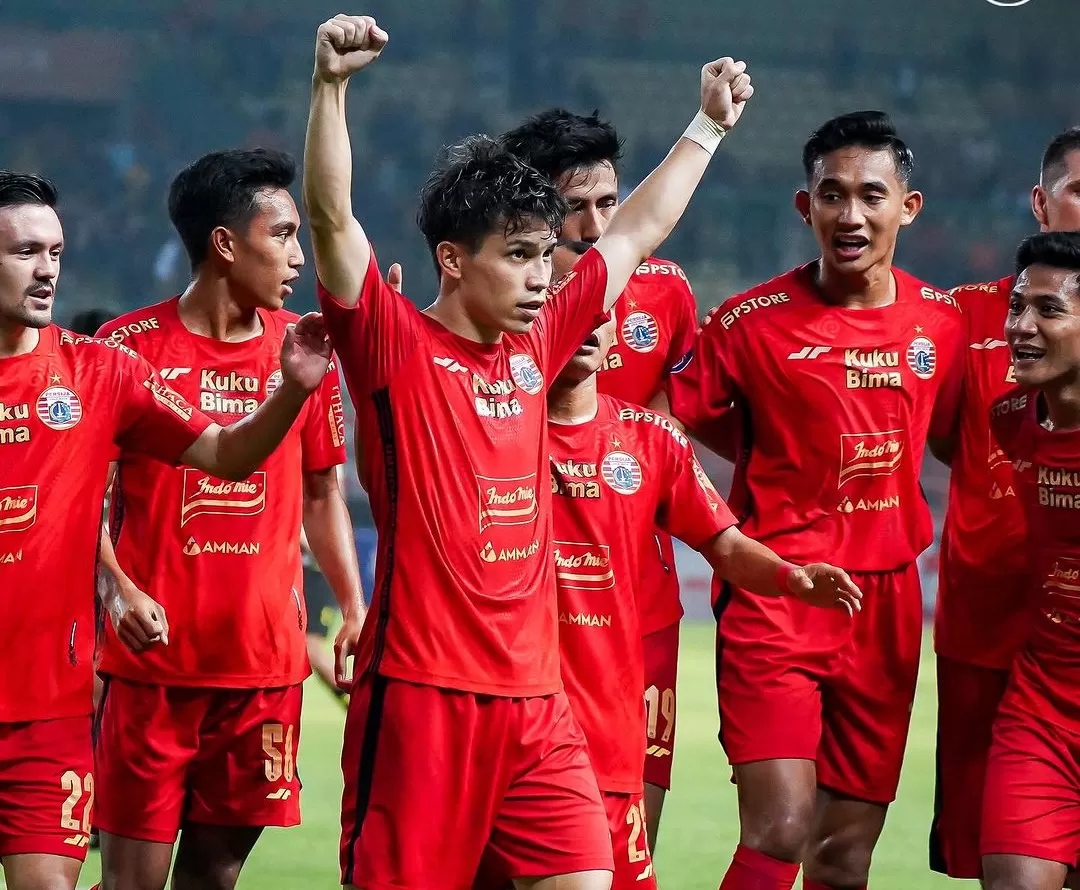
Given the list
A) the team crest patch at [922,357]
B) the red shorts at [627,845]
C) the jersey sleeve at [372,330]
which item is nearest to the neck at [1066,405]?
the team crest patch at [922,357]

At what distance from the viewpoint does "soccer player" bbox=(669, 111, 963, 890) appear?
15.3ft

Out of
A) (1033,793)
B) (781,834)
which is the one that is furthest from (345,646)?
(1033,793)

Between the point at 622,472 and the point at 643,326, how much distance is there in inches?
38.5

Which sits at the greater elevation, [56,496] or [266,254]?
[266,254]

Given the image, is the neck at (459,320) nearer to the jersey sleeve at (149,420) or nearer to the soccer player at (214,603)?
the jersey sleeve at (149,420)

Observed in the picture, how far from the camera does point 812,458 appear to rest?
4688mm

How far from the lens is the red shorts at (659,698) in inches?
183

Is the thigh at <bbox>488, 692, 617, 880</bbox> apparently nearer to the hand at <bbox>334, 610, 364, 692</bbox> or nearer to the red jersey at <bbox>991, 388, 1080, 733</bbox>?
the hand at <bbox>334, 610, 364, 692</bbox>

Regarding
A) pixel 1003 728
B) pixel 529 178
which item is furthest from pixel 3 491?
pixel 1003 728

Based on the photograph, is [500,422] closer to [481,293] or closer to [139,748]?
[481,293]

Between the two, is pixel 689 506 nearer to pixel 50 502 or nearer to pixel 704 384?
pixel 704 384

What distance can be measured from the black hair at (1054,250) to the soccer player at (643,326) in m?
1.06

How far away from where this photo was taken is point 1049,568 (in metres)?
4.35

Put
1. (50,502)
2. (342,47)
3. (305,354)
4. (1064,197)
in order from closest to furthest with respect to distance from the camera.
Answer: (342,47), (305,354), (50,502), (1064,197)
